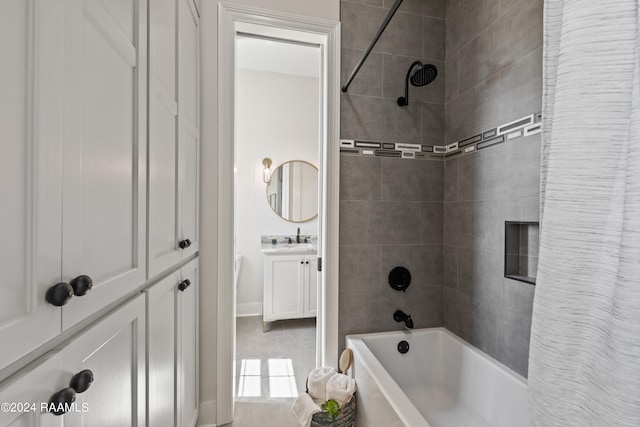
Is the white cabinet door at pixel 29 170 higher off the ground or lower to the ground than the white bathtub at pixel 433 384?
higher

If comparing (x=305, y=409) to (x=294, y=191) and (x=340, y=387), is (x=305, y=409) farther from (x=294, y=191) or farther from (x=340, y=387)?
(x=294, y=191)

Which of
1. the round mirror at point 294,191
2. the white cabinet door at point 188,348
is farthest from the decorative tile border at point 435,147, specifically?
the round mirror at point 294,191

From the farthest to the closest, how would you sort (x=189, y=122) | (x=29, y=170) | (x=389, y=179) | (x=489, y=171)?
(x=389, y=179) → (x=489, y=171) → (x=189, y=122) → (x=29, y=170)

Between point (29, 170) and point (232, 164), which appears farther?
point (232, 164)

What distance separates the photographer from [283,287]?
2984 mm

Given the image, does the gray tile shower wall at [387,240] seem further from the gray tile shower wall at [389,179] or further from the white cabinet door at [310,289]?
the white cabinet door at [310,289]

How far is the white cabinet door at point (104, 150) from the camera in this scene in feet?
1.67

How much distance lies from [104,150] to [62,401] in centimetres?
48

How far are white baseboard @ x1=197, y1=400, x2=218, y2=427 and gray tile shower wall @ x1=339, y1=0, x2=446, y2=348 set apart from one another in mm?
849

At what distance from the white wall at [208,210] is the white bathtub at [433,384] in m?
0.82

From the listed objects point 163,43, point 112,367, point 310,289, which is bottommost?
point 310,289

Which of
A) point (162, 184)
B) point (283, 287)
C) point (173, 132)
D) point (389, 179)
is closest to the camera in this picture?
point (162, 184)

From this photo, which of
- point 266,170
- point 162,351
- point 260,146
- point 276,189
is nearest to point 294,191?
point 276,189

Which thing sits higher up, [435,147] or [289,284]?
[435,147]
